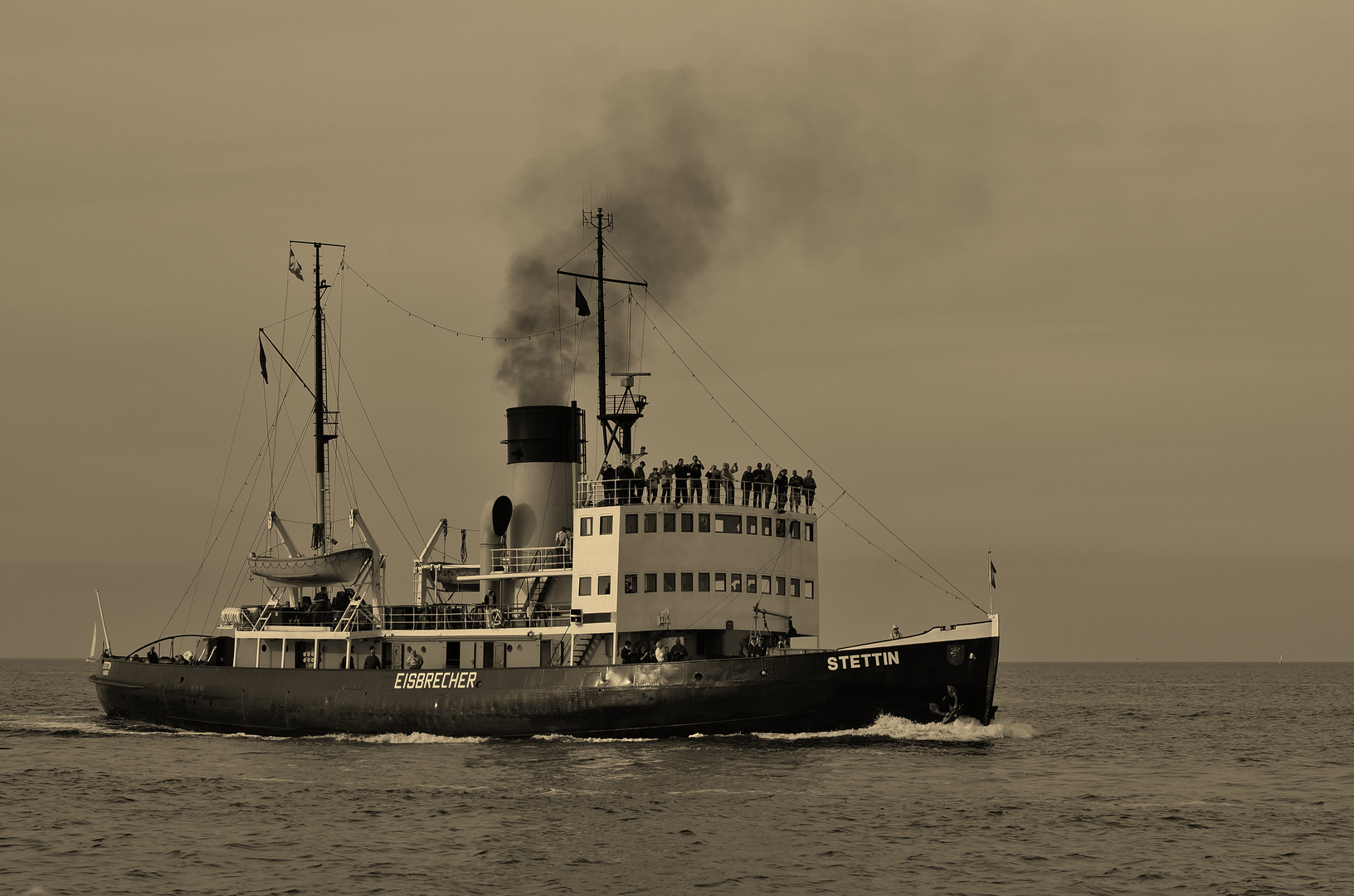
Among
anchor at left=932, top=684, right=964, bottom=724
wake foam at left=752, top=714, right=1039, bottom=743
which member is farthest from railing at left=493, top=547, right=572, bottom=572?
anchor at left=932, top=684, right=964, bottom=724

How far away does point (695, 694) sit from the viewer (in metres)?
36.8

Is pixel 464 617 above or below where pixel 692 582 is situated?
below

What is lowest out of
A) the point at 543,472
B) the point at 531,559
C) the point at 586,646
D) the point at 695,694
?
the point at 695,694

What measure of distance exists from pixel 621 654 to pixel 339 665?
37.9ft

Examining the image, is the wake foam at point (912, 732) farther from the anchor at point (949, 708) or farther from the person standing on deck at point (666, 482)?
the person standing on deck at point (666, 482)

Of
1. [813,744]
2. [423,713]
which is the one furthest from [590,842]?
[423,713]

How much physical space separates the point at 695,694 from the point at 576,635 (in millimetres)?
4965

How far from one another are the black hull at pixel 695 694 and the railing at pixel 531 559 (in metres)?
4.11

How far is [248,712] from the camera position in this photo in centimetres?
4488

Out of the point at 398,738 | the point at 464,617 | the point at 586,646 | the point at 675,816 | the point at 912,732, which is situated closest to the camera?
the point at 675,816

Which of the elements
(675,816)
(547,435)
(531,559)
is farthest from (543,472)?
(675,816)

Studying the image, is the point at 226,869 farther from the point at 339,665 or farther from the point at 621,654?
the point at 339,665

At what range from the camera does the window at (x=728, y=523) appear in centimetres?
4000

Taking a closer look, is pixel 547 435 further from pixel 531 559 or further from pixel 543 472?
pixel 531 559
